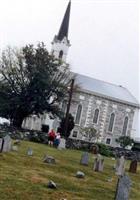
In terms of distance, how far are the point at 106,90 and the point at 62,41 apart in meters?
10.6

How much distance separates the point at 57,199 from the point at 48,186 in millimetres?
1554

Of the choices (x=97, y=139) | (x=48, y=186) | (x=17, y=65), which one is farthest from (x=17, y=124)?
(x=48, y=186)

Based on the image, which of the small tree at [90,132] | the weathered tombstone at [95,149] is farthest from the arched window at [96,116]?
the weathered tombstone at [95,149]

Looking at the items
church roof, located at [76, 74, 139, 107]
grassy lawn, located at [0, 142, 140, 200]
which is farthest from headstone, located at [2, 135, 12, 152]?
church roof, located at [76, 74, 139, 107]

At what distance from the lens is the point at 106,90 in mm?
75375

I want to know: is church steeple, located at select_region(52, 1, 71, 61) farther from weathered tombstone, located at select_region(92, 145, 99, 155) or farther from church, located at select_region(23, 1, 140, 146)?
weathered tombstone, located at select_region(92, 145, 99, 155)

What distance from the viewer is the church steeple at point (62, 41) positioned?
74.1m

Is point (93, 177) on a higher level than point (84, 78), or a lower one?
lower

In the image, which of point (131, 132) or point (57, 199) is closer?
point (57, 199)

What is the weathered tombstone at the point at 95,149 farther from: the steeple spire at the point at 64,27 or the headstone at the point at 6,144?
the steeple spire at the point at 64,27

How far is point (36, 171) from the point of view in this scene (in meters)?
16.5

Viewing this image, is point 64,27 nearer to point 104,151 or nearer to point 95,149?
point 104,151

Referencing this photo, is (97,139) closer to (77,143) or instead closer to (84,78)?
(84,78)

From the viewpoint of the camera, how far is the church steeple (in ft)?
243
